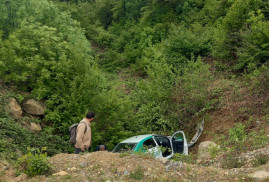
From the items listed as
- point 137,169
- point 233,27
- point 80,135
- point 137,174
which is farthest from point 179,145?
point 233,27

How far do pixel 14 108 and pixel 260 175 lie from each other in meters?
8.72

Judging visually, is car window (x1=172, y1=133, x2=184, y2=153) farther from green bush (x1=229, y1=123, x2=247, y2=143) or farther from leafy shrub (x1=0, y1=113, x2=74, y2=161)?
leafy shrub (x1=0, y1=113, x2=74, y2=161)

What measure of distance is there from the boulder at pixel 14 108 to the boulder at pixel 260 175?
27.4ft

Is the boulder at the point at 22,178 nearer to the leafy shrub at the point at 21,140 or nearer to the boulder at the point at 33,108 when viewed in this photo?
the leafy shrub at the point at 21,140

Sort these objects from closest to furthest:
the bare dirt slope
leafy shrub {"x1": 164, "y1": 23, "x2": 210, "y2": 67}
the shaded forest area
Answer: the bare dirt slope < the shaded forest area < leafy shrub {"x1": 164, "y1": 23, "x2": 210, "y2": 67}

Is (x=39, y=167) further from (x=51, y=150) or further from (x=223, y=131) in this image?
(x=223, y=131)

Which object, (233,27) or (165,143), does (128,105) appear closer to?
(165,143)

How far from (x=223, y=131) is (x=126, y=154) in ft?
18.9

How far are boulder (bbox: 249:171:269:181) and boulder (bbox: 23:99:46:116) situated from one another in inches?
331

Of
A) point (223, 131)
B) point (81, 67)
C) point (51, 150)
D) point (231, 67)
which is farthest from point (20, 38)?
point (231, 67)

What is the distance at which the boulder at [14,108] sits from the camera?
9962 millimetres

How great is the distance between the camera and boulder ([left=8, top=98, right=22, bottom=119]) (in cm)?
996

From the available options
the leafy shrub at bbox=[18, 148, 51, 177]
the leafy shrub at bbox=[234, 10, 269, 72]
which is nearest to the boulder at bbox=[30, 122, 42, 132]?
the leafy shrub at bbox=[18, 148, 51, 177]

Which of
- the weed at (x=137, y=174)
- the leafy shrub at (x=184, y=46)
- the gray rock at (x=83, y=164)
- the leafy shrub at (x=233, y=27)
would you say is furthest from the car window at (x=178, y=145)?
the leafy shrub at (x=184, y=46)
